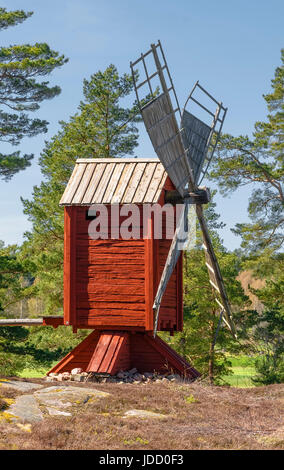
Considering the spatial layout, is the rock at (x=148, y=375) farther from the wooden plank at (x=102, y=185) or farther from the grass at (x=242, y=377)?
the grass at (x=242, y=377)

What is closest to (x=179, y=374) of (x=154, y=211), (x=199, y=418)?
(x=154, y=211)

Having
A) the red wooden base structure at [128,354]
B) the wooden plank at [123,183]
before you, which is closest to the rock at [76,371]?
the red wooden base structure at [128,354]

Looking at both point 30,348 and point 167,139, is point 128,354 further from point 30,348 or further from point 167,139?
point 30,348

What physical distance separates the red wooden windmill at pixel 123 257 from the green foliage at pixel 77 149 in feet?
37.4

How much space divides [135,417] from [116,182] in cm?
736

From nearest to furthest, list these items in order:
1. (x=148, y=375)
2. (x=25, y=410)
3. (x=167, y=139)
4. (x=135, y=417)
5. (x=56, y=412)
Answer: (x=25, y=410) → (x=56, y=412) → (x=135, y=417) → (x=167, y=139) → (x=148, y=375)

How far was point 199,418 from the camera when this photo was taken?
35.6 ft

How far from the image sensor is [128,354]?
16406mm

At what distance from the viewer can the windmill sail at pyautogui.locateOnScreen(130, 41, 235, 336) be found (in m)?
13.5

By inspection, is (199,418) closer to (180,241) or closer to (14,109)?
(180,241)

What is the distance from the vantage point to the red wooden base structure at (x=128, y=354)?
15711mm

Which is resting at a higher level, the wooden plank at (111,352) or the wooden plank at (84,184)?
the wooden plank at (84,184)

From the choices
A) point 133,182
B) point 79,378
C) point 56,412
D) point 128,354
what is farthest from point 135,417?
point 133,182

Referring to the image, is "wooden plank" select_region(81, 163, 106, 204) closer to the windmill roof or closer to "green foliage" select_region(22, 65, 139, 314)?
the windmill roof
